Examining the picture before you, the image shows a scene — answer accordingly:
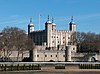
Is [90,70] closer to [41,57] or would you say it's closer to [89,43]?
[41,57]

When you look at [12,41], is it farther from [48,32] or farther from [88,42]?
[48,32]

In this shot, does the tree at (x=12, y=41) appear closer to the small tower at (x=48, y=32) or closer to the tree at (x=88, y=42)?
the tree at (x=88, y=42)

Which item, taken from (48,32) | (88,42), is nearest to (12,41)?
(88,42)

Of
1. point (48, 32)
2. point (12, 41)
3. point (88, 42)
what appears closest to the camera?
point (12, 41)

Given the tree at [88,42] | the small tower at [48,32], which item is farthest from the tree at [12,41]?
the small tower at [48,32]

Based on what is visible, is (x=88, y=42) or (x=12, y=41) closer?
(x=12, y=41)

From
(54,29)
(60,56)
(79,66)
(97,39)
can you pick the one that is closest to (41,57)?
(60,56)

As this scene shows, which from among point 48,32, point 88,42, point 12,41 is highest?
point 48,32

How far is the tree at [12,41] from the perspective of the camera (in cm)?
11981

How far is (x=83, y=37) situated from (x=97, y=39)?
9001 mm

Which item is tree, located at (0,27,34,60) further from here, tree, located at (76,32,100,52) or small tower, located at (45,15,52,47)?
small tower, located at (45,15,52,47)

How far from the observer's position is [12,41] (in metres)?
120

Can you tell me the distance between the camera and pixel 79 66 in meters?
97.3

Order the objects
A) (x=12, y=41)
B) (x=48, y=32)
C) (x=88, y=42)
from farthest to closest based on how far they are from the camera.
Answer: (x=48, y=32) < (x=88, y=42) < (x=12, y=41)
